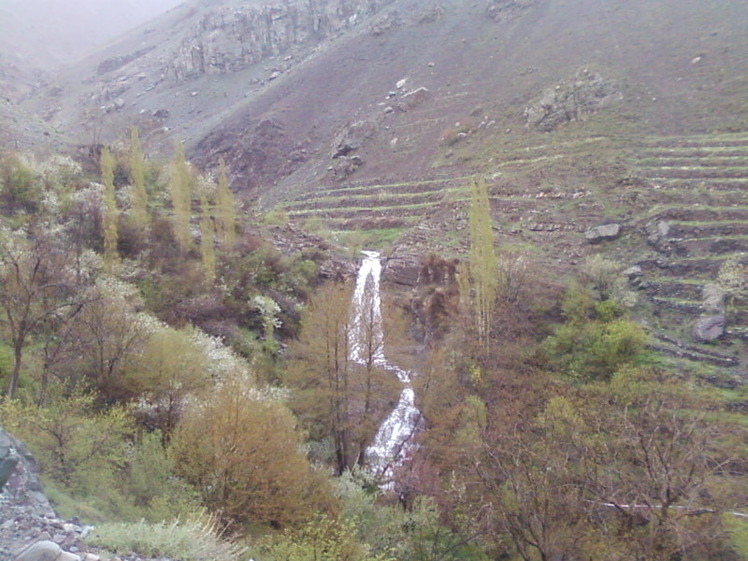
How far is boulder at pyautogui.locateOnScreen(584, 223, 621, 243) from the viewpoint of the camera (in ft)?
108

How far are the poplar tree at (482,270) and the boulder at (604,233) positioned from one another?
10.9m

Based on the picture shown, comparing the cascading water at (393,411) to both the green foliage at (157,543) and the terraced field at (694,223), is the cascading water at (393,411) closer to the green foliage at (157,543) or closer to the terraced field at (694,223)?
the green foliage at (157,543)

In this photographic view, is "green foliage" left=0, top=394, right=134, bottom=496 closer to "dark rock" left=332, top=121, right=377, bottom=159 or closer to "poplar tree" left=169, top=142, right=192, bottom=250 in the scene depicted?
"poplar tree" left=169, top=142, right=192, bottom=250

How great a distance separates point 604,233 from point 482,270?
12.8m

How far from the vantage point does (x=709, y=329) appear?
78.4ft

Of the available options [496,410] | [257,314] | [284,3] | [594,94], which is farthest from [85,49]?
[496,410]

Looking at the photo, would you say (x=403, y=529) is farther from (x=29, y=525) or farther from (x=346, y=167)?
(x=346, y=167)

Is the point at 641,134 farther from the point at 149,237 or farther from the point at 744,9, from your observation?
the point at 149,237

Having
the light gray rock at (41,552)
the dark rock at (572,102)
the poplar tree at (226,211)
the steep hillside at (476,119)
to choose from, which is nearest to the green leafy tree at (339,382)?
the poplar tree at (226,211)

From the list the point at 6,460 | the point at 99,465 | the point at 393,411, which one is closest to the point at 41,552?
the point at 6,460

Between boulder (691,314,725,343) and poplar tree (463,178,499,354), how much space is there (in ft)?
30.8

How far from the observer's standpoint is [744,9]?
56500mm

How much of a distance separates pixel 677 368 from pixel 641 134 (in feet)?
95.2

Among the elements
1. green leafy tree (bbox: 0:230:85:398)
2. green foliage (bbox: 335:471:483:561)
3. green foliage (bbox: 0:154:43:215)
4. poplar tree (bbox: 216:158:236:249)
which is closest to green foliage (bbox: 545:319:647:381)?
green foliage (bbox: 335:471:483:561)
